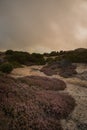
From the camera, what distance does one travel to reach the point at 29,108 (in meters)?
12.8

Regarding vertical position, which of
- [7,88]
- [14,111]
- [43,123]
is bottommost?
[43,123]

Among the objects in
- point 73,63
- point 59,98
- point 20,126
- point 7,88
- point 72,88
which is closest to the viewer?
point 20,126

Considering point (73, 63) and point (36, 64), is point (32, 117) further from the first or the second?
point (36, 64)

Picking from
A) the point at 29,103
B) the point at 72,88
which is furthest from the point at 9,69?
the point at 29,103

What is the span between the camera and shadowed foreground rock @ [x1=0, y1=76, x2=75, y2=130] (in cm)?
1138

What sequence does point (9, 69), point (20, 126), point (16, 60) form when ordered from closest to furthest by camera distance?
point (20, 126)
point (9, 69)
point (16, 60)

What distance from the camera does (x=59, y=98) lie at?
16.0 meters

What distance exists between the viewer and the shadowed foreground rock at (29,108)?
11375 millimetres

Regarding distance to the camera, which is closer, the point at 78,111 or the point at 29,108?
the point at 29,108

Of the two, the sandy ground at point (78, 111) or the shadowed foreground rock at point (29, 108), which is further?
the sandy ground at point (78, 111)

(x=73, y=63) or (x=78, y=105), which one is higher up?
(x=73, y=63)

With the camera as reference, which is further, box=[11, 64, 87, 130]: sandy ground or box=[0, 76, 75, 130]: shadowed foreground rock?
box=[11, 64, 87, 130]: sandy ground

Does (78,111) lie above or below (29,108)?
below

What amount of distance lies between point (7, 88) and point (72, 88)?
889cm
